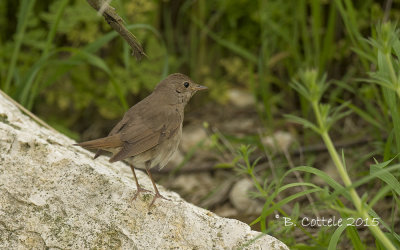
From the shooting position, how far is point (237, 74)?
592 cm

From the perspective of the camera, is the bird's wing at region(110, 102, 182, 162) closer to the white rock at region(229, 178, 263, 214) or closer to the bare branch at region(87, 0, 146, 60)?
the bare branch at region(87, 0, 146, 60)

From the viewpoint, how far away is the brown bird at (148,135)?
307 centimetres

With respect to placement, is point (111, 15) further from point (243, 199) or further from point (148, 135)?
point (243, 199)

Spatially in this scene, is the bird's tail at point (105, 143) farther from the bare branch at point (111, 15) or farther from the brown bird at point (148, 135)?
the bare branch at point (111, 15)

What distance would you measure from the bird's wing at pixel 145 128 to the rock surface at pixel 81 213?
26 cm

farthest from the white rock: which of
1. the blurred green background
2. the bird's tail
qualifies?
the bird's tail

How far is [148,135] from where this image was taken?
3246 millimetres

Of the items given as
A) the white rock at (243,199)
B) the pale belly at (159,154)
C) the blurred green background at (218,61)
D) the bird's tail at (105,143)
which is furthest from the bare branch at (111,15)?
the white rock at (243,199)

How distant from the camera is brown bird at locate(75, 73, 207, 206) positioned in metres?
3.07

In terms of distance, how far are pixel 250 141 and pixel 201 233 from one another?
241cm

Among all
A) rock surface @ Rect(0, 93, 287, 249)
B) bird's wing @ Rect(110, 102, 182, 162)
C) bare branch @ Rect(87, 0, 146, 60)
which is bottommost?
rock surface @ Rect(0, 93, 287, 249)

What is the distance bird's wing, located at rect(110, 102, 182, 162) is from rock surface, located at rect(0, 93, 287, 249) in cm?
26

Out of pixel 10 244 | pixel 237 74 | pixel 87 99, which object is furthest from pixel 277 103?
pixel 10 244

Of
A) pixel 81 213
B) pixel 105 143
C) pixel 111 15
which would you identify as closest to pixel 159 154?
pixel 105 143
